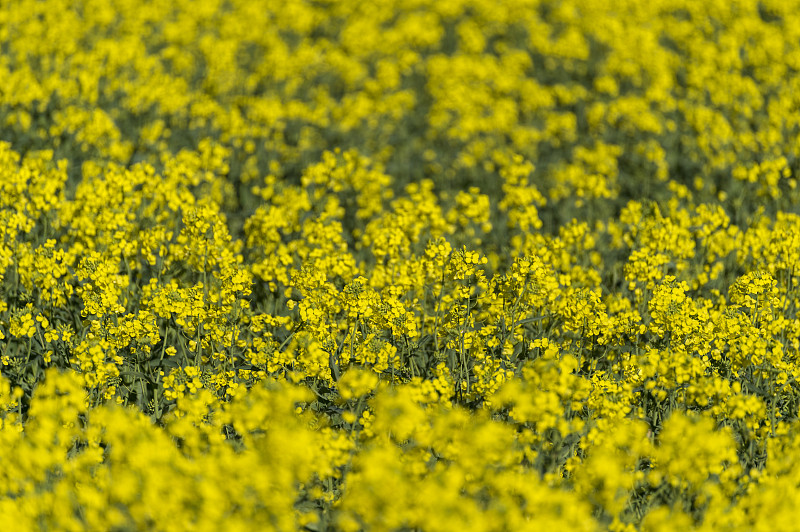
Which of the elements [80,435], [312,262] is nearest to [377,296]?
[312,262]

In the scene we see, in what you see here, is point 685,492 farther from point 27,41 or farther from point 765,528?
point 27,41

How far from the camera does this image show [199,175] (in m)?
11.0

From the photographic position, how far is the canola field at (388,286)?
5.57 m

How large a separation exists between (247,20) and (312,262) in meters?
11.9

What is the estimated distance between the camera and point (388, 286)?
29.1 feet

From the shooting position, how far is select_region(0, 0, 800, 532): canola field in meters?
5.57

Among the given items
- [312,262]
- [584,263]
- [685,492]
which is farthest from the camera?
[584,263]

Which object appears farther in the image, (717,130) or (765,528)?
(717,130)

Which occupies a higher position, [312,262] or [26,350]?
[312,262]

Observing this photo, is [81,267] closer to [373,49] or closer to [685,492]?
[685,492]

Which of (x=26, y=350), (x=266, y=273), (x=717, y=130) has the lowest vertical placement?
(x=26, y=350)

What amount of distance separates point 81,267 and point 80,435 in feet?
6.46

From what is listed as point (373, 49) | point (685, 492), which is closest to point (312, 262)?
point (685, 492)

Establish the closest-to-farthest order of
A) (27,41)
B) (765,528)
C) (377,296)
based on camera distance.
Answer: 1. (765,528)
2. (377,296)
3. (27,41)
